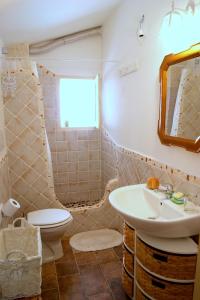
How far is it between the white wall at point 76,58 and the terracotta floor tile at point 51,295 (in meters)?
2.48

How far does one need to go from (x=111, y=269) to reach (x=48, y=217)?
2.50 feet

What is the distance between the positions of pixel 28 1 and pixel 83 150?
1.96 meters

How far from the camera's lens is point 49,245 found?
90.3 inches

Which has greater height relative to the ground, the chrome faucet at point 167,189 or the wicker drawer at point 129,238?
the chrome faucet at point 167,189

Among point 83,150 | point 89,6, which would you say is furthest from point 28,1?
point 83,150

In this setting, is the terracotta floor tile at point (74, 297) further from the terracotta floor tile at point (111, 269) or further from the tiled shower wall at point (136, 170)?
the tiled shower wall at point (136, 170)

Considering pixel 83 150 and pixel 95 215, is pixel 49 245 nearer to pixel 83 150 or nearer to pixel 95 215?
pixel 95 215

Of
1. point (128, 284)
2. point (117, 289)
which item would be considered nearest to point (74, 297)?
point (117, 289)

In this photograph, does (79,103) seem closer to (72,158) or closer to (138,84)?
(72,158)

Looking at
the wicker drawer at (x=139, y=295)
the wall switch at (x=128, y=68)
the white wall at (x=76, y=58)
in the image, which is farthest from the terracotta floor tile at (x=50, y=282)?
the white wall at (x=76, y=58)

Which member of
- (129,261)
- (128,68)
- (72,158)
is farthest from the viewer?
(72,158)

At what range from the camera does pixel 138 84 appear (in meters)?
2.11

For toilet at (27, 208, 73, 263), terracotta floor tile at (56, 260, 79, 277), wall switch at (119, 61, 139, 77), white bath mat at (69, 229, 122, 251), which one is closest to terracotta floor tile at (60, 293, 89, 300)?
terracotta floor tile at (56, 260, 79, 277)

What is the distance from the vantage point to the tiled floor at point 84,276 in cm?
183
